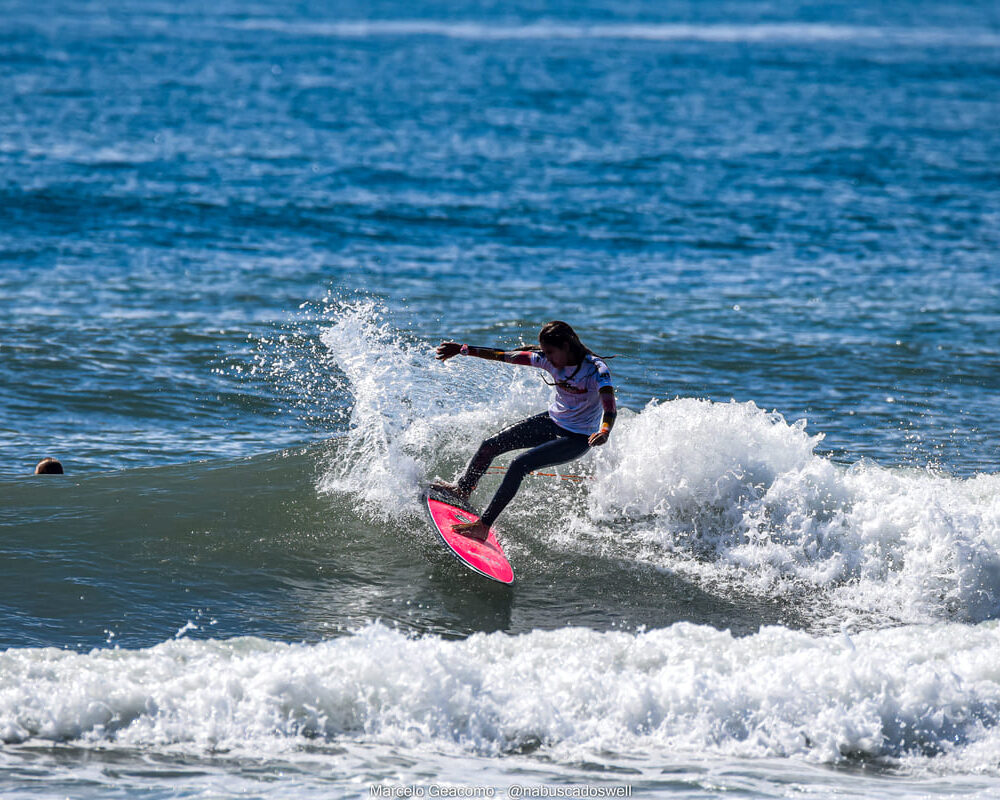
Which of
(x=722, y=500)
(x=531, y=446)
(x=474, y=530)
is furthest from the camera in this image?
(x=722, y=500)

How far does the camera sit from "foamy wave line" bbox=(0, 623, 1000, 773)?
746 cm

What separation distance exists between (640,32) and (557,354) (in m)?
98.5

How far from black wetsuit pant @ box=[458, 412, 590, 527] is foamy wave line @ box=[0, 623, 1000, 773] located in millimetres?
2171

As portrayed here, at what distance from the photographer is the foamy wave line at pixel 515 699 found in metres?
7.46

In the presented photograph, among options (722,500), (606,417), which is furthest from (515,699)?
(722,500)

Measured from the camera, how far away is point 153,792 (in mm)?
6734

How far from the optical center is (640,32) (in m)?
102

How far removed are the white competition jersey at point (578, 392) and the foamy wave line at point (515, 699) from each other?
2.57 m

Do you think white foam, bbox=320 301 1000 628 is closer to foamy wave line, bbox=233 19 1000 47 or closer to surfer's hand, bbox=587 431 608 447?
surfer's hand, bbox=587 431 608 447

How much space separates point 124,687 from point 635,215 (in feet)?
71.9

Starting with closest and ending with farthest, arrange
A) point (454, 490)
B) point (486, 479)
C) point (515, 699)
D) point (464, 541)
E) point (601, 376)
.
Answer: point (515, 699) < point (601, 376) < point (464, 541) < point (454, 490) < point (486, 479)

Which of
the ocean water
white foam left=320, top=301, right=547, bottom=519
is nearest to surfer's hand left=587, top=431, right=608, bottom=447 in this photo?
the ocean water

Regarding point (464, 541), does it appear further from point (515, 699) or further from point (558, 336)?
point (515, 699)

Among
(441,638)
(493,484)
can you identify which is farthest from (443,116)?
(441,638)
